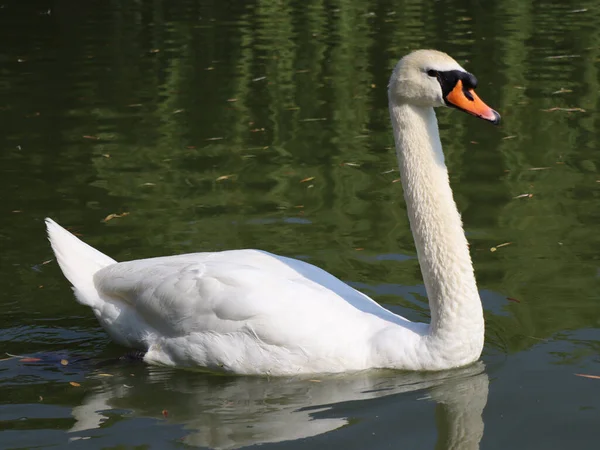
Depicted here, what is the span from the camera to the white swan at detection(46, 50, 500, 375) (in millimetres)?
5895

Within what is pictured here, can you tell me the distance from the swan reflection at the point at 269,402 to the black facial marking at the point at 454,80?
1595 millimetres

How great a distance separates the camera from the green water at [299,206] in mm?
5609

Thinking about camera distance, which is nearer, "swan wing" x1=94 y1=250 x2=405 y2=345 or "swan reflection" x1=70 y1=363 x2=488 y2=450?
"swan reflection" x1=70 y1=363 x2=488 y2=450

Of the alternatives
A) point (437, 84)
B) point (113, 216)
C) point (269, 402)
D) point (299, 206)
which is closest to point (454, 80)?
point (437, 84)

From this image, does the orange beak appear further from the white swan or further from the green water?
the green water

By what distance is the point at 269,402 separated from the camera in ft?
19.0

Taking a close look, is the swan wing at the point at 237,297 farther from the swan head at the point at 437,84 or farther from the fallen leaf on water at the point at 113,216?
the fallen leaf on water at the point at 113,216

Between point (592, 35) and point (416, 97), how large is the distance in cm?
1370

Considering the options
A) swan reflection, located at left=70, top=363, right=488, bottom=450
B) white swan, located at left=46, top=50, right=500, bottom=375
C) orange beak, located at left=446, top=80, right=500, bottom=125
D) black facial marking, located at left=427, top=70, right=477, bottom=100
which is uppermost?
black facial marking, located at left=427, top=70, right=477, bottom=100

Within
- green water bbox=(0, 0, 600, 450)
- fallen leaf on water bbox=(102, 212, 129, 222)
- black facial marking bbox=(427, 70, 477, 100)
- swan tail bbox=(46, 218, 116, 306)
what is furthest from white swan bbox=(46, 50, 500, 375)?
fallen leaf on water bbox=(102, 212, 129, 222)

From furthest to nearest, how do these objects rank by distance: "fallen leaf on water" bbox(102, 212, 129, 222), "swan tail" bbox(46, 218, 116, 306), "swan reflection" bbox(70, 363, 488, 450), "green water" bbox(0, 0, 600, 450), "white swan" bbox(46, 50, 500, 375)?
"fallen leaf on water" bbox(102, 212, 129, 222), "swan tail" bbox(46, 218, 116, 306), "white swan" bbox(46, 50, 500, 375), "green water" bbox(0, 0, 600, 450), "swan reflection" bbox(70, 363, 488, 450)

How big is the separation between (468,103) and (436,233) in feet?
2.70

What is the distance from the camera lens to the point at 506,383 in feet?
19.3

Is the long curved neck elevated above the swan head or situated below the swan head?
below
